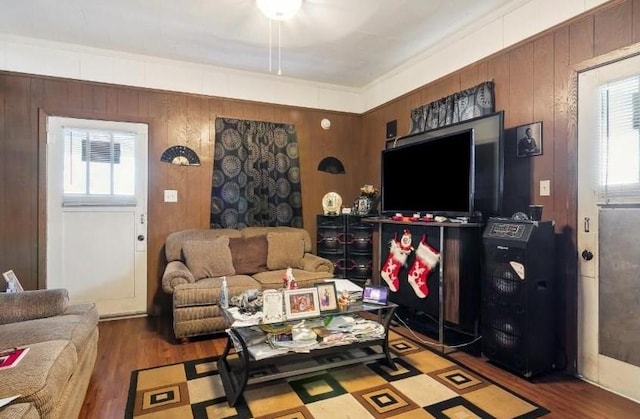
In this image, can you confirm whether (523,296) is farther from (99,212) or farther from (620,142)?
(99,212)

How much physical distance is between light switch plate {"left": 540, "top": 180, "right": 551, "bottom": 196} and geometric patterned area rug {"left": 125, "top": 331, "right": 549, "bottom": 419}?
1390 millimetres

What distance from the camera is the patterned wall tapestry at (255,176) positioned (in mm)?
4242

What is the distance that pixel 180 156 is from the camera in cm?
410

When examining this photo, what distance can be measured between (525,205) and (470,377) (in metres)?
1.35

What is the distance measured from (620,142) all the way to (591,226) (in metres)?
0.55

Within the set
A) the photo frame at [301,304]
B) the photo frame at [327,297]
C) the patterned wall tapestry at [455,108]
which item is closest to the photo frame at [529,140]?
the patterned wall tapestry at [455,108]

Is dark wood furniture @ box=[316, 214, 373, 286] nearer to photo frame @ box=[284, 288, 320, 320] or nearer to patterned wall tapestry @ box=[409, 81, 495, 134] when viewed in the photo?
patterned wall tapestry @ box=[409, 81, 495, 134]

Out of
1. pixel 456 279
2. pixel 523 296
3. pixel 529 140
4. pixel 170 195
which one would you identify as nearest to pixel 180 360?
pixel 170 195

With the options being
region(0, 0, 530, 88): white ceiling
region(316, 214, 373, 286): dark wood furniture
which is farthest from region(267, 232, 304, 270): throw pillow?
region(0, 0, 530, 88): white ceiling

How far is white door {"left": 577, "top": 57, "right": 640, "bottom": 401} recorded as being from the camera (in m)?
2.31

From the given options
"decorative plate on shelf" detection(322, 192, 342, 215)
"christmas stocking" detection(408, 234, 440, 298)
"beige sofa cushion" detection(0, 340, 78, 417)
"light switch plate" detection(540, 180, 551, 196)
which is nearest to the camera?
"beige sofa cushion" detection(0, 340, 78, 417)

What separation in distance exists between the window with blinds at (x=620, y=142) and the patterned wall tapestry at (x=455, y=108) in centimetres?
87

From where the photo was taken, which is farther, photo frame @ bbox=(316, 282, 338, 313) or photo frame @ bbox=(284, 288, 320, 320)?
photo frame @ bbox=(316, 282, 338, 313)

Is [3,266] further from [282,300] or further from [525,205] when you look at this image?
[525,205]
